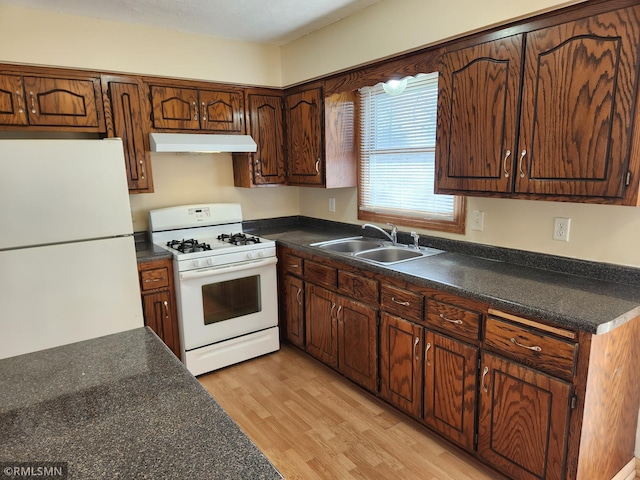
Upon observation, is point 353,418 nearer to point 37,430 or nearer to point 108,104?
point 37,430

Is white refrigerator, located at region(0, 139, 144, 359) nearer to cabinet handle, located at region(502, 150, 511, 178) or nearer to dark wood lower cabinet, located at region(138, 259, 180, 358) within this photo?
dark wood lower cabinet, located at region(138, 259, 180, 358)

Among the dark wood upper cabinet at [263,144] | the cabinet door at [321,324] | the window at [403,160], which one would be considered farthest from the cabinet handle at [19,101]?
the window at [403,160]

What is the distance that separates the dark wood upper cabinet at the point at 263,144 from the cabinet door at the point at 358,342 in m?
1.37

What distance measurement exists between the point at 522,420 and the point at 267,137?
269cm

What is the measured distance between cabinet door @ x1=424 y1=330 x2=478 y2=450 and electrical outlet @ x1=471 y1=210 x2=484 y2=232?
30.1 inches

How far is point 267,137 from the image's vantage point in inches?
136

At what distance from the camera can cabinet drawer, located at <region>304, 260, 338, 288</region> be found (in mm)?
2699

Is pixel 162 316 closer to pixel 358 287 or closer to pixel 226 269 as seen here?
pixel 226 269

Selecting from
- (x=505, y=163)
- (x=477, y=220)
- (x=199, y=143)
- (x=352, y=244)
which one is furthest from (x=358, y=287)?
(x=199, y=143)

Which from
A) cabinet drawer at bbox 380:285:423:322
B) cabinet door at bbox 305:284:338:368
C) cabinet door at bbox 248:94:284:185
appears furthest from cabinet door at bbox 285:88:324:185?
cabinet drawer at bbox 380:285:423:322

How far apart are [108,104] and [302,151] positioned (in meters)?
1.42

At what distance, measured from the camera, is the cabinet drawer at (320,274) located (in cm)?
270

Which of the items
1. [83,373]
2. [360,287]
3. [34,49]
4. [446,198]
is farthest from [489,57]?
[34,49]

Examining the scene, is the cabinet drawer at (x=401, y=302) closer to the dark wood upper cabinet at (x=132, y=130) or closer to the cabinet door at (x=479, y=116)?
the cabinet door at (x=479, y=116)
